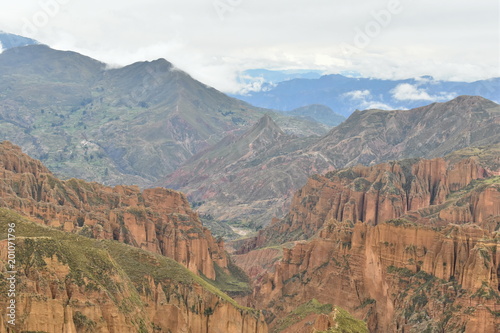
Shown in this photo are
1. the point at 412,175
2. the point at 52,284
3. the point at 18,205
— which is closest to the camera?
the point at 52,284

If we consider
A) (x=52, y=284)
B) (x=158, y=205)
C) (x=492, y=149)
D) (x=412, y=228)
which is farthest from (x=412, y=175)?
(x=52, y=284)

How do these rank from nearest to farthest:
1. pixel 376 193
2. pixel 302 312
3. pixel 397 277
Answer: pixel 397 277 < pixel 302 312 < pixel 376 193

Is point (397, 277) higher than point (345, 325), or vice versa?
point (397, 277)

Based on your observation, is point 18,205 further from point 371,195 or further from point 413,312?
point 371,195

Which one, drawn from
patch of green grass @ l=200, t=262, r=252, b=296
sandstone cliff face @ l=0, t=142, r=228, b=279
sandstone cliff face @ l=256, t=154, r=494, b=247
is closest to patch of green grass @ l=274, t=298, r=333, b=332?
patch of green grass @ l=200, t=262, r=252, b=296

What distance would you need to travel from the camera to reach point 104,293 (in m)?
68.4

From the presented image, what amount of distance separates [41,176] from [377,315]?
72062 millimetres

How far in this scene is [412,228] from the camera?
101375 mm

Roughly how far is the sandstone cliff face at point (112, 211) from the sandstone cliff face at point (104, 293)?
25.4m

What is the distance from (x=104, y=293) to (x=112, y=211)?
58.6m

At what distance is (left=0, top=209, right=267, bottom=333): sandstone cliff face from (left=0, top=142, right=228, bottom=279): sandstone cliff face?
25.4 meters

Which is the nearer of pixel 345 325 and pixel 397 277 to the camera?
pixel 345 325

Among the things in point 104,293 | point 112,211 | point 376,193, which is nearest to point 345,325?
point 104,293

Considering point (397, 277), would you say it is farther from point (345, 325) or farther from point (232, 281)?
point (232, 281)
